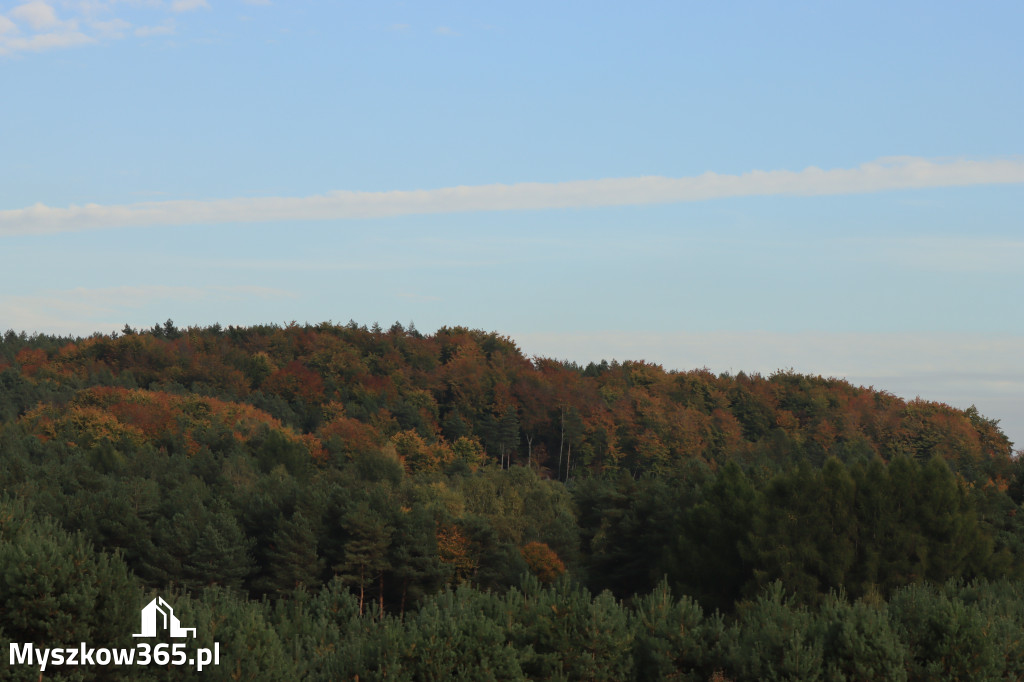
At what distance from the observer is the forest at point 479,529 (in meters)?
34.3

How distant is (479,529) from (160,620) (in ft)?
172

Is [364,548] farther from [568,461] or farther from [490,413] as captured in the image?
[490,413]

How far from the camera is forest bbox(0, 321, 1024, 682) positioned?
3431 cm

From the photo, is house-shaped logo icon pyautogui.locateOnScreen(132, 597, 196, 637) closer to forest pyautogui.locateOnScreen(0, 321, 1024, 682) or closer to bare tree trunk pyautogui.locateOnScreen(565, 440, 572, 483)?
forest pyautogui.locateOnScreen(0, 321, 1024, 682)

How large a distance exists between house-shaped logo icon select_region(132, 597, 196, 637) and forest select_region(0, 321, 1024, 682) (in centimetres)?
38

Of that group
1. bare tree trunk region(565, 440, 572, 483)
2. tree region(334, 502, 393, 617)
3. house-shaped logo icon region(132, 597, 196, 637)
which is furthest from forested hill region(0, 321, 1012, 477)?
house-shaped logo icon region(132, 597, 196, 637)

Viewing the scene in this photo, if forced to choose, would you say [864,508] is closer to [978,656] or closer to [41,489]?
[978,656]

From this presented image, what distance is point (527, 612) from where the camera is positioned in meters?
37.4

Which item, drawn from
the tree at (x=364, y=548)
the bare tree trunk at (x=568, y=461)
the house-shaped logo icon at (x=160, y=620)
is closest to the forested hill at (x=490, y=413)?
the bare tree trunk at (x=568, y=461)

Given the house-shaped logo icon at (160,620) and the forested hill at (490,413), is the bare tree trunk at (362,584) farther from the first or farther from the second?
the forested hill at (490,413)

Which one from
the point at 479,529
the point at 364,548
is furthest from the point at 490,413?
the point at 364,548

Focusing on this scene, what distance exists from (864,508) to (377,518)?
32.7 meters

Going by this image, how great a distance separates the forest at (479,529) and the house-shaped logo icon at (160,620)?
14.8 inches

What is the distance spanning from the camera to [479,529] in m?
84.2
